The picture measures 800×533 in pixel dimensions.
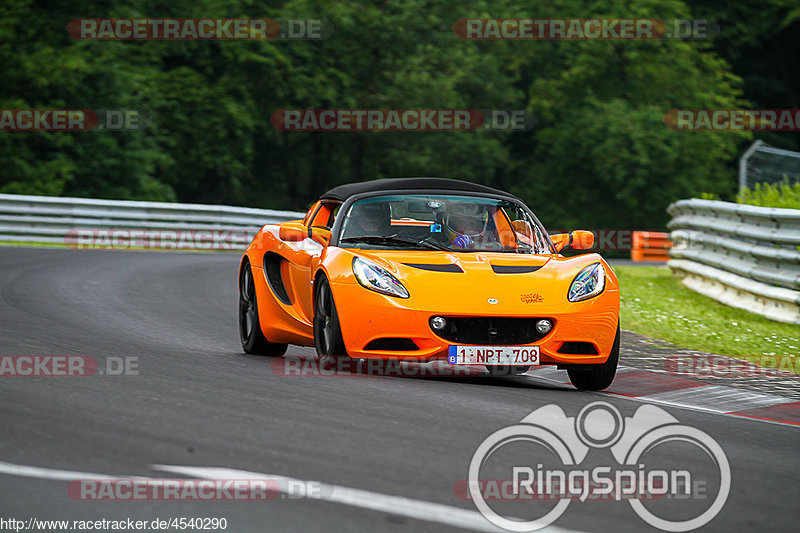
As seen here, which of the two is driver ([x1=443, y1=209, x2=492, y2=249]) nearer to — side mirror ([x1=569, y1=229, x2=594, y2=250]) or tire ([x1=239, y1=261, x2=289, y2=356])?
side mirror ([x1=569, y1=229, x2=594, y2=250])

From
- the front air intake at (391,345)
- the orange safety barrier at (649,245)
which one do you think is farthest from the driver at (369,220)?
the orange safety barrier at (649,245)

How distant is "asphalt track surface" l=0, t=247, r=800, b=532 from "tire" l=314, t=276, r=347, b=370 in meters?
0.29

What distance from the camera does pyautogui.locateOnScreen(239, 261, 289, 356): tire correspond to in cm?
1000

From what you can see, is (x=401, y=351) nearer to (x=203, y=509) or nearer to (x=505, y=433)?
(x=505, y=433)

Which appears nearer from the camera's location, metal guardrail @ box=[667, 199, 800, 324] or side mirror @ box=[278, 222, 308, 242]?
side mirror @ box=[278, 222, 308, 242]

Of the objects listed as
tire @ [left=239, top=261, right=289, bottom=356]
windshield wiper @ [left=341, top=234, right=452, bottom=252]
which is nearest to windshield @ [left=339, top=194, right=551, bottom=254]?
windshield wiper @ [left=341, top=234, right=452, bottom=252]

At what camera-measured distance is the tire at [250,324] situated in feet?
32.8

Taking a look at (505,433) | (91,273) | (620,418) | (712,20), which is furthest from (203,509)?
(712,20)

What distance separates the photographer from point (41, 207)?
26625mm

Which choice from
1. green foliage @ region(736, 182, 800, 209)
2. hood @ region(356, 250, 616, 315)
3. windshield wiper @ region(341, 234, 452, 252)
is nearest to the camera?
hood @ region(356, 250, 616, 315)

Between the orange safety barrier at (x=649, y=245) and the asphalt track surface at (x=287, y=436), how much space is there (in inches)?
1217

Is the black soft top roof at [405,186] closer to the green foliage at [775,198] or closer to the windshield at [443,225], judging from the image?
the windshield at [443,225]

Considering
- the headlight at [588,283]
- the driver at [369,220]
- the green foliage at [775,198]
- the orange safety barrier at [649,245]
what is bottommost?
the orange safety barrier at [649,245]

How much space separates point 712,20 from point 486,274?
47.8 m
